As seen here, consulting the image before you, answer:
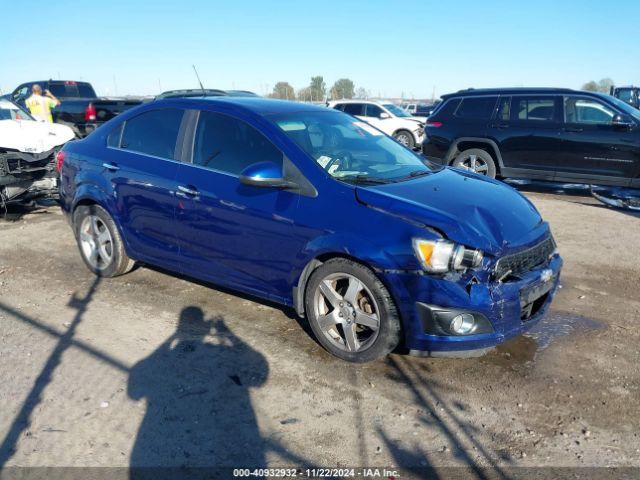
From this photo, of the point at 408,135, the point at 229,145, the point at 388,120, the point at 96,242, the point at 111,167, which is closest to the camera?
the point at 229,145

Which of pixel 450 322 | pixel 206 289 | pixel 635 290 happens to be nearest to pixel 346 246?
pixel 450 322

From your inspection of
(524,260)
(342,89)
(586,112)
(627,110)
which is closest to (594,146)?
(586,112)

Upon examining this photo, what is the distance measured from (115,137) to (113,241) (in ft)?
3.23

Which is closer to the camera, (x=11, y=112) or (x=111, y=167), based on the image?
(x=111, y=167)

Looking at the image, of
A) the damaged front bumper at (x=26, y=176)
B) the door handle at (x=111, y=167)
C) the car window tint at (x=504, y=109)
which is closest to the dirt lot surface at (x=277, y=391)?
the door handle at (x=111, y=167)

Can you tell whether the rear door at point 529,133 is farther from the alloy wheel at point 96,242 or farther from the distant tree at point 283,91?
the distant tree at point 283,91

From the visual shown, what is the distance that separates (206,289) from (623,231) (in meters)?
5.51

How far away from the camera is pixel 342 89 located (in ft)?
182

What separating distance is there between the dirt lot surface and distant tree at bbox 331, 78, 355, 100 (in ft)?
147

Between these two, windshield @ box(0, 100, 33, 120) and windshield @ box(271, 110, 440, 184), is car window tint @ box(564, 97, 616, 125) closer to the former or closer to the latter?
windshield @ box(271, 110, 440, 184)

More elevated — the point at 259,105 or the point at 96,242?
the point at 259,105

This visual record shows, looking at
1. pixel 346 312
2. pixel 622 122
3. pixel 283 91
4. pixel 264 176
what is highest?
pixel 283 91

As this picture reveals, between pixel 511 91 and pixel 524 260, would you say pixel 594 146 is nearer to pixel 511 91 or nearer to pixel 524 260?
pixel 511 91

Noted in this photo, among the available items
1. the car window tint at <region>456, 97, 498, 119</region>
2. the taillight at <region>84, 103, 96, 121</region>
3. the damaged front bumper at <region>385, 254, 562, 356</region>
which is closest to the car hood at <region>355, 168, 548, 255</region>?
the damaged front bumper at <region>385, 254, 562, 356</region>
